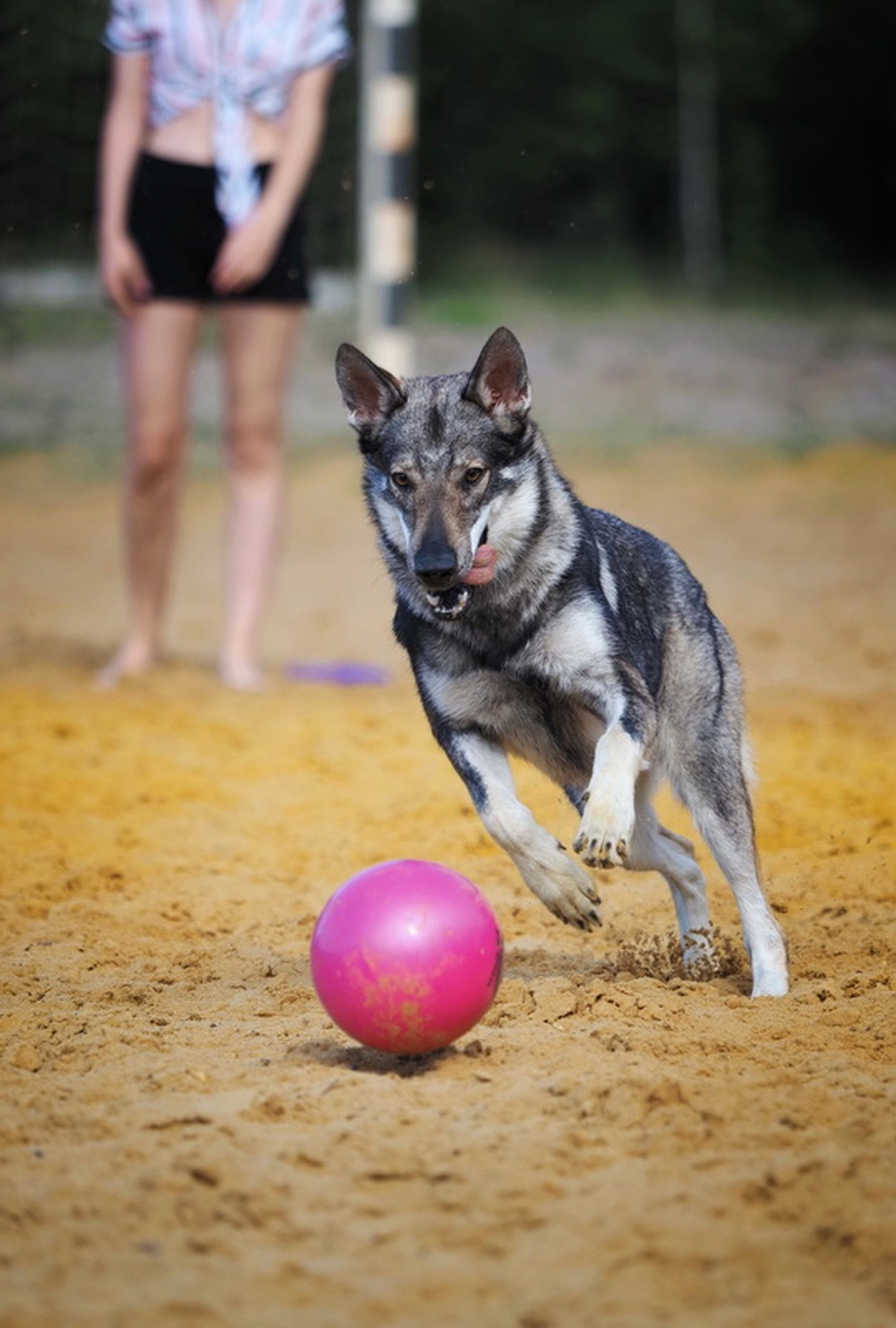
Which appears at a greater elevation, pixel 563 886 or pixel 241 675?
pixel 563 886

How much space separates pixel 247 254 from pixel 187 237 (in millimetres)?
419

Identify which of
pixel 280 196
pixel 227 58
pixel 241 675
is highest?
pixel 227 58

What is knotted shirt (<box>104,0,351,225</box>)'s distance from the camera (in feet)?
26.7

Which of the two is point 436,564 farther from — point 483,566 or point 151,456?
point 151,456

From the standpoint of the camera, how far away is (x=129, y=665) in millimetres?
8812

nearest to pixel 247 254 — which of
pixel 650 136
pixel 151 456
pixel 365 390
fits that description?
pixel 151 456

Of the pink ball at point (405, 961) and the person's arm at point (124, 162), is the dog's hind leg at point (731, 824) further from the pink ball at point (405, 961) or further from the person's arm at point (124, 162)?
the person's arm at point (124, 162)

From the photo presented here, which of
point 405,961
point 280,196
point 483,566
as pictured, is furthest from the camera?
point 280,196

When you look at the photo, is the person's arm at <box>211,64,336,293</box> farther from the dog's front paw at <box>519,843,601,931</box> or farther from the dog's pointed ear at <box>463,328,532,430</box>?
the dog's front paw at <box>519,843,601,931</box>

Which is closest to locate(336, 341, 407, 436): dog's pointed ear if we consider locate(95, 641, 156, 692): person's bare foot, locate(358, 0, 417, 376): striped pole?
locate(95, 641, 156, 692): person's bare foot

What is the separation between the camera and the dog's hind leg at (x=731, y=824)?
488 cm

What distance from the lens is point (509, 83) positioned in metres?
26.0

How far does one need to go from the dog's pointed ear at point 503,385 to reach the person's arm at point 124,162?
148 inches

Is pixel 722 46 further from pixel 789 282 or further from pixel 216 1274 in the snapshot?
pixel 216 1274
